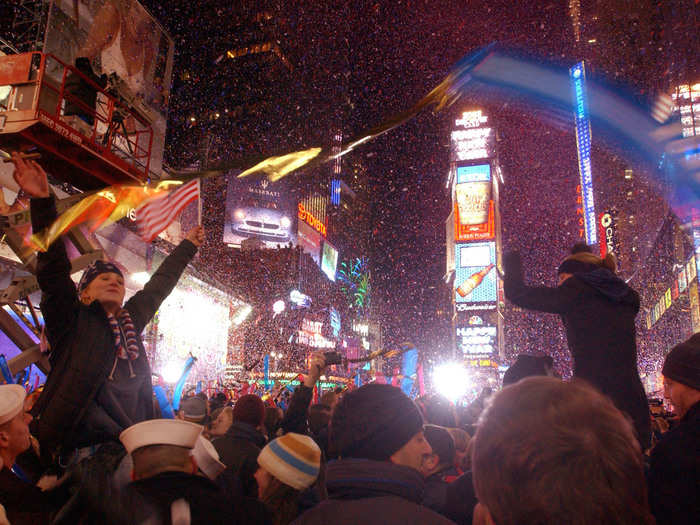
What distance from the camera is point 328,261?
226 feet

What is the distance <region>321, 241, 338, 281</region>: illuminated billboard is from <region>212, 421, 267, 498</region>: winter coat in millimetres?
61171

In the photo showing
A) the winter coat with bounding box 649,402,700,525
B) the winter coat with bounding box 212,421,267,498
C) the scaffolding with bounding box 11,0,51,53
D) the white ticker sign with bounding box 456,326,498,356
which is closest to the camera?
the winter coat with bounding box 649,402,700,525

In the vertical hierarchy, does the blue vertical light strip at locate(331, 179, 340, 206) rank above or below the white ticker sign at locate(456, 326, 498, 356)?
above

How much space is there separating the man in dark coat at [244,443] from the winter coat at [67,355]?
1496 millimetres

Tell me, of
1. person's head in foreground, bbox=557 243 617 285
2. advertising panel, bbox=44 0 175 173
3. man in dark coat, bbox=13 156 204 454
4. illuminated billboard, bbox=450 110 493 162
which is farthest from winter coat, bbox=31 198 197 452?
illuminated billboard, bbox=450 110 493 162

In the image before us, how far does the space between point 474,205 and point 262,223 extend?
26851 mm

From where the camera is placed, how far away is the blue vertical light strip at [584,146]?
123ft

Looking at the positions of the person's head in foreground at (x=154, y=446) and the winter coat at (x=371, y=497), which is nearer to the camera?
the winter coat at (x=371, y=497)

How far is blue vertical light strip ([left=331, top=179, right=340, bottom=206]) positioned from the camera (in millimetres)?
96488

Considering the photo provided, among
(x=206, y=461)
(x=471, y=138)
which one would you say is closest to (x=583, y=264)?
(x=206, y=461)

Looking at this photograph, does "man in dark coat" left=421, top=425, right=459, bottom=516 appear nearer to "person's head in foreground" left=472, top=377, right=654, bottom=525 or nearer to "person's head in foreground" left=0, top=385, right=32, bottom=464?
"person's head in foreground" left=0, top=385, right=32, bottom=464

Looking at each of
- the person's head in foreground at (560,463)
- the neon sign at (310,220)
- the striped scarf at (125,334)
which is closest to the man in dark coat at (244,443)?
the striped scarf at (125,334)

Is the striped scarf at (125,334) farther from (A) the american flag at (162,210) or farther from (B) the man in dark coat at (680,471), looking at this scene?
(A) the american flag at (162,210)

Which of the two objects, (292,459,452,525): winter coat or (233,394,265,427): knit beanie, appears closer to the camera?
(292,459,452,525): winter coat
